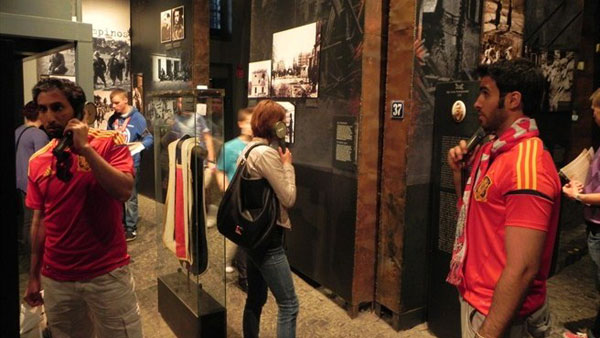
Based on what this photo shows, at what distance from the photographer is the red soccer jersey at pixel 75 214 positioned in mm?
2070

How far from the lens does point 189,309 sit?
311cm

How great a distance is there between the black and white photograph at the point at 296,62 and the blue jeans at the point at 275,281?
189 centimetres

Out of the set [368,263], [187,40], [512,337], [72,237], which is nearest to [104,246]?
[72,237]

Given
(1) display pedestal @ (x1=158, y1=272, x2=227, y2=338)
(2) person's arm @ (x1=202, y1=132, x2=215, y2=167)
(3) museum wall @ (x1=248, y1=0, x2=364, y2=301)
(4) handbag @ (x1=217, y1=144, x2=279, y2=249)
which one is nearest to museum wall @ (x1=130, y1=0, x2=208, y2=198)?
(3) museum wall @ (x1=248, y1=0, x2=364, y2=301)

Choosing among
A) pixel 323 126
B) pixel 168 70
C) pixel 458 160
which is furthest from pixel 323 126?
pixel 168 70

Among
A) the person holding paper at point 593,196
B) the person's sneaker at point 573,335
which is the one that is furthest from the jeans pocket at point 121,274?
the person's sneaker at point 573,335

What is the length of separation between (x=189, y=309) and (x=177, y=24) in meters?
4.96

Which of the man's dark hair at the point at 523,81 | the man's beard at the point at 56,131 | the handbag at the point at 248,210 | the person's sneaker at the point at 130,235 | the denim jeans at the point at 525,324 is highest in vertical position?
the man's dark hair at the point at 523,81

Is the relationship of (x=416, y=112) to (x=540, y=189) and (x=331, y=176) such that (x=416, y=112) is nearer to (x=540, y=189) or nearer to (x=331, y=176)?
(x=331, y=176)

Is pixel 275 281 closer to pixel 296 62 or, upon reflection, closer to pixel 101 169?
pixel 101 169

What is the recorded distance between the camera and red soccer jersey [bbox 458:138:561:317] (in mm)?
1412

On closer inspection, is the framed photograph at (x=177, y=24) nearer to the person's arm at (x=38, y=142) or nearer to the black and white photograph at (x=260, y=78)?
the black and white photograph at (x=260, y=78)

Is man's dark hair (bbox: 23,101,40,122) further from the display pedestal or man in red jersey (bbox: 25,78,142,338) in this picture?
man in red jersey (bbox: 25,78,142,338)

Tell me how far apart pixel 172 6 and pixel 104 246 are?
18.6ft
